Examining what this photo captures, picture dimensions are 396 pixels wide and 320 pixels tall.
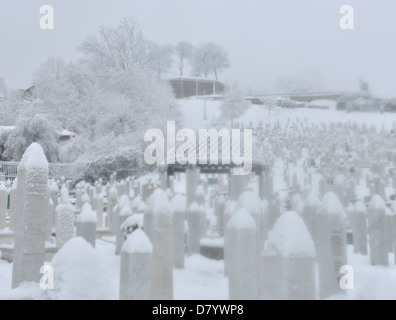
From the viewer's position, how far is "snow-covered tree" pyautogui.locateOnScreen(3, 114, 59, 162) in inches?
314

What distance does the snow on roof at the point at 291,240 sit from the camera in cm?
220

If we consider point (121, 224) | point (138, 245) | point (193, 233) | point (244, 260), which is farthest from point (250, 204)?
point (121, 224)

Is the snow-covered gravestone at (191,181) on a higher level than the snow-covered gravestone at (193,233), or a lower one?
higher

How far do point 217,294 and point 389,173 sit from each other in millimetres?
7684

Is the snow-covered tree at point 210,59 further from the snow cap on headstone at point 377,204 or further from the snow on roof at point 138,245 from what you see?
the snow on roof at point 138,245

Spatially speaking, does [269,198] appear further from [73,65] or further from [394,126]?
[73,65]

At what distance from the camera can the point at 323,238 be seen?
9.98ft

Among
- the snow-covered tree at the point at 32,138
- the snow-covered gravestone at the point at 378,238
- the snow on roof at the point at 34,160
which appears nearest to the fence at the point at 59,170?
the snow-covered tree at the point at 32,138

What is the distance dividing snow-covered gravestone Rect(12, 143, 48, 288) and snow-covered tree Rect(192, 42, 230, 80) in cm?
411

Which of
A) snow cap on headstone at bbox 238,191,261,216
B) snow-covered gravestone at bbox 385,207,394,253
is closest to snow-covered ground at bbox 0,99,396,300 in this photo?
snow-covered gravestone at bbox 385,207,394,253

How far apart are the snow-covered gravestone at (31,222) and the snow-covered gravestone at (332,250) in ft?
7.14

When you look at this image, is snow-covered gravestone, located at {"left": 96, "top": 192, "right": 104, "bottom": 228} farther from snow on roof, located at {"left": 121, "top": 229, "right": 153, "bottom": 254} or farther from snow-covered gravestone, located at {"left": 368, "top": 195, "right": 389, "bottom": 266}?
snow on roof, located at {"left": 121, "top": 229, "right": 153, "bottom": 254}

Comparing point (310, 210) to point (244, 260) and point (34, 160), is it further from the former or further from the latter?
point (34, 160)

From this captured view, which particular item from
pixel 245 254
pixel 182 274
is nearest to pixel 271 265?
pixel 245 254
